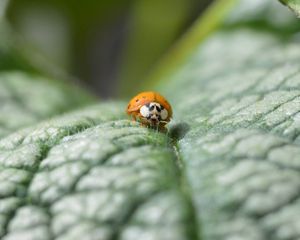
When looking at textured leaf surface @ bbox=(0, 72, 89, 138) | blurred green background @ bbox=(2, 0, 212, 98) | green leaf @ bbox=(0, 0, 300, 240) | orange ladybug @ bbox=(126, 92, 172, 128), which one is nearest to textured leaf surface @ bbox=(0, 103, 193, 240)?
green leaf @ bbox=(0, 0, 300, 240)

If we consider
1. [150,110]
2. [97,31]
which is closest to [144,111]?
[150,110]

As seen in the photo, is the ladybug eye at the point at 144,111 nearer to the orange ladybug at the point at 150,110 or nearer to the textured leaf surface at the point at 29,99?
the orange ladybug at the point at 150,110

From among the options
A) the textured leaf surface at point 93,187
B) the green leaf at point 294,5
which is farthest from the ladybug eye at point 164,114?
the green leaf at point 294,5

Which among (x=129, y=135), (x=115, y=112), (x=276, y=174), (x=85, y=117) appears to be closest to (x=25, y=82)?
(x=115, y=112)

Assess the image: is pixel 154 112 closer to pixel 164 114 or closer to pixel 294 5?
pixel 164 114

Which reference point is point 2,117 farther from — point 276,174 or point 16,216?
point 276,174

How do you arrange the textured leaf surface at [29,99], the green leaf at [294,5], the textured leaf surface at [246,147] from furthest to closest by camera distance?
the textured leaf surface at [29,99], the green leaf at [294,5], the textured leaf surface at [246,147]

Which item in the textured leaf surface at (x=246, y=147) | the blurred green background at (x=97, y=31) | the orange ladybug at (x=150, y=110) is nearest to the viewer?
the textured leaf surface at (x=246, y=147)

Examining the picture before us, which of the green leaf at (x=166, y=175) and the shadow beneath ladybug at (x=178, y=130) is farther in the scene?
the shadow beneath ladybug at (x=178, y=130)
